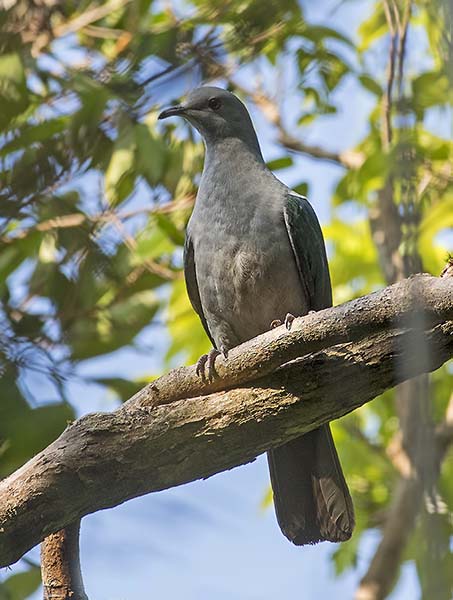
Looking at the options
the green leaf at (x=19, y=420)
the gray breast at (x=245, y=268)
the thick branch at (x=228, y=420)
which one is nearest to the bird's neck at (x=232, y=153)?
the gray breast at (x=245, y=268)

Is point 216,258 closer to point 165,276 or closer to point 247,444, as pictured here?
point 165,276

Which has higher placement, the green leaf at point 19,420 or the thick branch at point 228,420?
the thick branch at point 228,420

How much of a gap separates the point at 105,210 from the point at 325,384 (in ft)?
3.17

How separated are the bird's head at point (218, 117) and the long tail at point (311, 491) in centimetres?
180

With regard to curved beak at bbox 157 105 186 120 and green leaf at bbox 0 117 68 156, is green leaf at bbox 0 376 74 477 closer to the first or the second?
green leaf at bbox 0 117 68 156

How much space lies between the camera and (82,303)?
3.95 m

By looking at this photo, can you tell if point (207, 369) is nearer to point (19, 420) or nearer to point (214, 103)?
point (19, 420)

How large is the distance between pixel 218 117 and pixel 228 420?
257cm

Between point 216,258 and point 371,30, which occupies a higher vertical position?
point 371,30

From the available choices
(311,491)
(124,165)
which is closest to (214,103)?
(124,165)

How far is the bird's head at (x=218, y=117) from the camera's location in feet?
17.9

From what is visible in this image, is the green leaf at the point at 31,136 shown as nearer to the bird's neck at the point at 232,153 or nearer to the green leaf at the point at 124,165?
the green leaf at the point at 124,165

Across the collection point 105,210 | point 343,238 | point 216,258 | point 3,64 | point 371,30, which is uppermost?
point 371,30

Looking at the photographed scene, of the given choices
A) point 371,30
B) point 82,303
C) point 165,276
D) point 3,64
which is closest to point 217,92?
point 165,276
